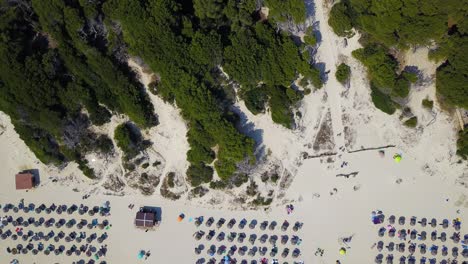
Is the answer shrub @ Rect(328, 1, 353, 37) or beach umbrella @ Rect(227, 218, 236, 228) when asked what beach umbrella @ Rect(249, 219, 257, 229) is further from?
shrub @ Rect(328, 1, 353, 37)

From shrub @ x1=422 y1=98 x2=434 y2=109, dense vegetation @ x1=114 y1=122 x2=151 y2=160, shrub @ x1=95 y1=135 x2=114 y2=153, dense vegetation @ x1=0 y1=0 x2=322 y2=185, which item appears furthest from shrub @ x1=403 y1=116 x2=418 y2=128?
shrub @ x1=95 y1=135 x2=114 y2=153

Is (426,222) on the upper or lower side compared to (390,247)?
upper

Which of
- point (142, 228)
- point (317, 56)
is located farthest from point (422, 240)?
point (142, 228)

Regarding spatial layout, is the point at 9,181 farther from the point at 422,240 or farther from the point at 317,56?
the point at 422,240

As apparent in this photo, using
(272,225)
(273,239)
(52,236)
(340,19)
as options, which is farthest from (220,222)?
(340,19)

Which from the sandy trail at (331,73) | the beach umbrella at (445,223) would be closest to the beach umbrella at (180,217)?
the sandy trail at (331,73)

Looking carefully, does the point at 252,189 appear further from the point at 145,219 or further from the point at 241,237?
the point at 145,219
